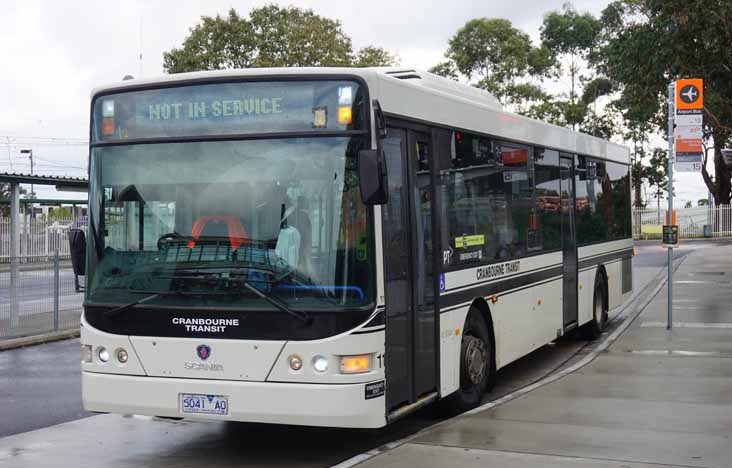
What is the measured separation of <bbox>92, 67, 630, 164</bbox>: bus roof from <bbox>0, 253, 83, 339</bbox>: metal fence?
814 centimetres

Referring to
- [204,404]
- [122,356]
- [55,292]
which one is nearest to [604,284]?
[55,292]

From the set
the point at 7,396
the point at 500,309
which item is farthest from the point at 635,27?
the point at 7,396

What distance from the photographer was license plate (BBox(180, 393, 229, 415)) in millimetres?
7258

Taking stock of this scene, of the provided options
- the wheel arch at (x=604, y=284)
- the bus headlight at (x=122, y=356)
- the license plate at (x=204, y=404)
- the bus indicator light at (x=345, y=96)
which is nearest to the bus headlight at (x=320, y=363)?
the license plate at (x=204, y=404)

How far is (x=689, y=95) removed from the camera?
51.0 ft

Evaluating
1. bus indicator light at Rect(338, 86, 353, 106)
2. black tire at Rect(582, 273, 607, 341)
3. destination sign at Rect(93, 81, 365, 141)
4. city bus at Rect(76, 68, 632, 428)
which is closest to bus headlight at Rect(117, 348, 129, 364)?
city bus at Rect(76, 68, 632, 428)

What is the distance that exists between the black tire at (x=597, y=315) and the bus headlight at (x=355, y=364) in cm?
869

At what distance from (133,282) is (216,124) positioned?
4.61 feet

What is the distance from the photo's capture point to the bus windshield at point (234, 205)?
7.15 meters

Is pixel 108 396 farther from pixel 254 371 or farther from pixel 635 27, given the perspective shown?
pixel 635 27

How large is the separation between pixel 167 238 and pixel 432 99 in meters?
2.85

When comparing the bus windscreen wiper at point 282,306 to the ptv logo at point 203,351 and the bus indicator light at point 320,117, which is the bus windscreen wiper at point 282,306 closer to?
the ptv logo at point 203,351

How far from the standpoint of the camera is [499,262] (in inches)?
412

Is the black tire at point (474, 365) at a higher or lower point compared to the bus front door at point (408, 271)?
lower
